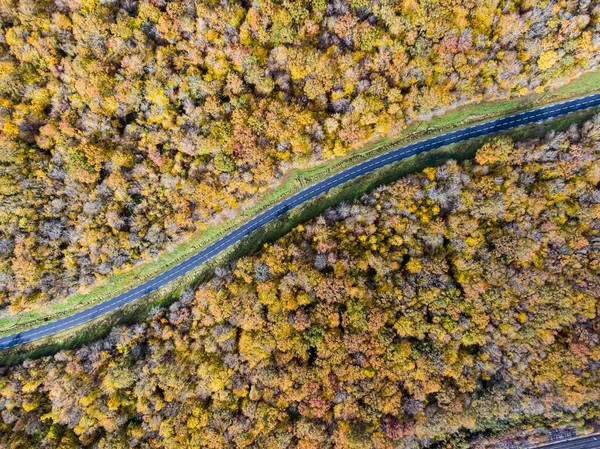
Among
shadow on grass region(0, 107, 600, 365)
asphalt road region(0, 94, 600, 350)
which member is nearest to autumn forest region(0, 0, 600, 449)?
shadow on grass region(0, 107, 600, 365)

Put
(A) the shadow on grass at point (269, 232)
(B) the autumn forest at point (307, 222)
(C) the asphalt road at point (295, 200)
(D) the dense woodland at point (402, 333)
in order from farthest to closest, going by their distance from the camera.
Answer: (A) the shadow on grass at point (269, 232)
(C) the asphalt road at point (295, 200)
(B) the autumn forest at point (307, 222)
(D) the dense woodland at point (402, 333)

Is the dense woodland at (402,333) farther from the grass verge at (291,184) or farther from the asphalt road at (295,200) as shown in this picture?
the grass verge at (291,184)

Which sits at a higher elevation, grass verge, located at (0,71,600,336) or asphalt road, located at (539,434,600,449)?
grass verge, located at (0,71,600,336)

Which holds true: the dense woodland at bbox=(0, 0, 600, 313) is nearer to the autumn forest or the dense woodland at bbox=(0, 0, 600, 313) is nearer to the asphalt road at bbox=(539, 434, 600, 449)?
the autumn forest

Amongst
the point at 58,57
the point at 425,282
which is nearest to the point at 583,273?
the point at 425,282

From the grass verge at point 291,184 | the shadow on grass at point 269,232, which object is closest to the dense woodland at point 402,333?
the shadow on grass at point 269,232

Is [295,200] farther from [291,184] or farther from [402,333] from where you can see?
[402,333]

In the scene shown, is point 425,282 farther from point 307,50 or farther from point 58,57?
point 58,57
